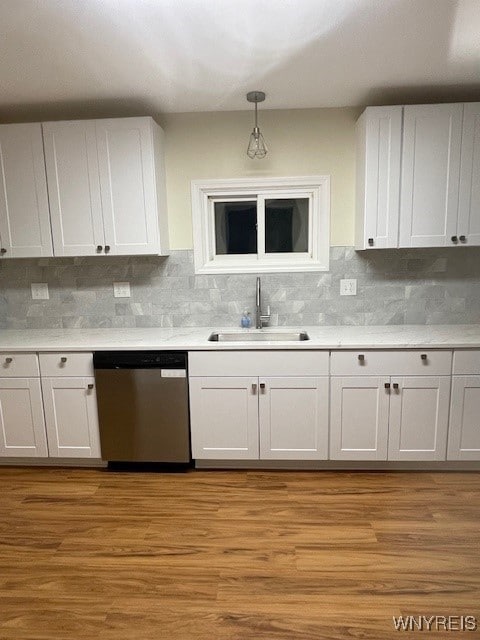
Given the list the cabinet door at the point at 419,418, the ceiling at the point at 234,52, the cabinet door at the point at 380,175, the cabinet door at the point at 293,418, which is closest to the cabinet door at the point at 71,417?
the cabinet door at the point at 293,418

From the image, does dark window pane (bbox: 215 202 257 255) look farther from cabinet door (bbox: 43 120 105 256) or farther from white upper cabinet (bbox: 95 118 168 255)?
cabinet door (bbox: 43 120 105 256)

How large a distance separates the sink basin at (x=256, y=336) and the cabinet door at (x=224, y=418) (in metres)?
0.40

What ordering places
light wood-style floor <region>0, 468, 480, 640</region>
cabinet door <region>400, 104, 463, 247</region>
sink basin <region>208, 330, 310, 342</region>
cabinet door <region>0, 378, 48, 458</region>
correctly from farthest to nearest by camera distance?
sink basin <region>208, 330, 310, 342</region>, cabinet door <region>0, 378, 48, 458</region>, cabinet door <region>400, 104, 463, 247</region>, light wood-style floor <region>0, 468, 480, 640</region>

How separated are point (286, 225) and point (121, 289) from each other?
1.35 metres

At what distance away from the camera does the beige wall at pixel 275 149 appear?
276 centimetres

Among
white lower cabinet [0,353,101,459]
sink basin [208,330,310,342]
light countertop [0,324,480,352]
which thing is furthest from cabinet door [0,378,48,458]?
sink basin [208,330,310,342]

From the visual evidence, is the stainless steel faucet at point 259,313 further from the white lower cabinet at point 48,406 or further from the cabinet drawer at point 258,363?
the white lower cabinet at point 48,406

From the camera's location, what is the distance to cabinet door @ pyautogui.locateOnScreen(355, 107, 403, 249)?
248 centimetres

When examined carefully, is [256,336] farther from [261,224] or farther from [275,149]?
[275,149]

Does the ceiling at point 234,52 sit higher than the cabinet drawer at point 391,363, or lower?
higher

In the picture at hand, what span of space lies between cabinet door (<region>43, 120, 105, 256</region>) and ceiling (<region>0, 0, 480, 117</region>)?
21 cm

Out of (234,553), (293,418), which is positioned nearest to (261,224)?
(293,418)

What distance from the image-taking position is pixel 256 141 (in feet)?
8.63

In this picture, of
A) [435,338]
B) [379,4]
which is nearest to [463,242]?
[435,338]
